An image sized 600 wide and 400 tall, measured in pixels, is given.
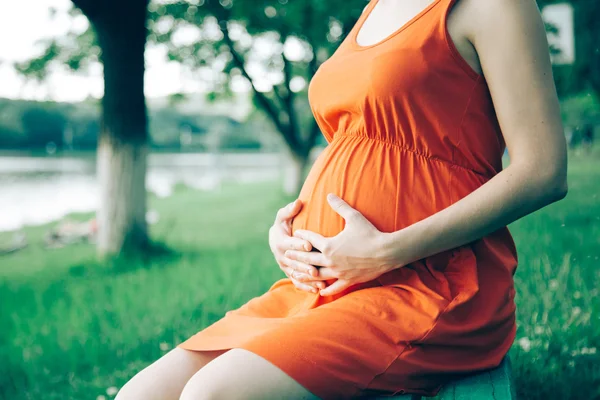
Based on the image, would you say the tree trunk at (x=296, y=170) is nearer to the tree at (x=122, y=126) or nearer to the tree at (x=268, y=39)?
the tree at (x=268, y=39)

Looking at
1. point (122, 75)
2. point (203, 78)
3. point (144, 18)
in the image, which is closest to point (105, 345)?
point (122, 75)

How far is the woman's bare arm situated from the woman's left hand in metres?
0.03

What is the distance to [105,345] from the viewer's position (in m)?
3.47

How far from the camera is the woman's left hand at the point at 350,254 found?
1.23m

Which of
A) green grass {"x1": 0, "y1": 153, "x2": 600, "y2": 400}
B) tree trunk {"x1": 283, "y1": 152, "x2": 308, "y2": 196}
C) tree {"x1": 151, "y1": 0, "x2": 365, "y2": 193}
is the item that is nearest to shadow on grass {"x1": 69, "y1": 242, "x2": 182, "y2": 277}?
green grass {"x1": 0, "y1": 153, "x2": 600, "y2": 400}

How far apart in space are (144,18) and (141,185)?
1.89m

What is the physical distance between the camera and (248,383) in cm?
108

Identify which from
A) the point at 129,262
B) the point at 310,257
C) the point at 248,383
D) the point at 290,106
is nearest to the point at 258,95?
the point at 290,106

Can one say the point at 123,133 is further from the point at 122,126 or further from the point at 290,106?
the point at 290,106

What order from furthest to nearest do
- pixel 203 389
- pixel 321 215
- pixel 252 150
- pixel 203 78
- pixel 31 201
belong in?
pixel 252 150, pixel 31 201, pixel 203 78, pixel 321 215, pixel 203 389

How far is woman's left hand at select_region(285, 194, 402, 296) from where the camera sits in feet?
4.04

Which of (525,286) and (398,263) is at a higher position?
(398,263)

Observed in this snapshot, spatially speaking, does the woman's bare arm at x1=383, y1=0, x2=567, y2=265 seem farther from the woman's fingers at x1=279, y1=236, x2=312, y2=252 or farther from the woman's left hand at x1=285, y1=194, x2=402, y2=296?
the woman's fingers at x1=279, y1=236, x2=312, y2=252

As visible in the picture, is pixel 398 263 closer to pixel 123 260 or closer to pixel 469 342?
pixel 469 342
